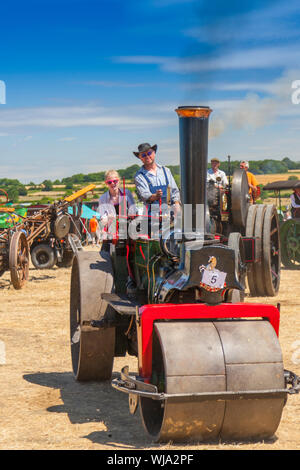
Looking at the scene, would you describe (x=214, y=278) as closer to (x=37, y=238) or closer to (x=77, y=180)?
(x=37, y=238)

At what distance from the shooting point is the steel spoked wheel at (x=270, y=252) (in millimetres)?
10031

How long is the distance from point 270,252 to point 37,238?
6.00 metres

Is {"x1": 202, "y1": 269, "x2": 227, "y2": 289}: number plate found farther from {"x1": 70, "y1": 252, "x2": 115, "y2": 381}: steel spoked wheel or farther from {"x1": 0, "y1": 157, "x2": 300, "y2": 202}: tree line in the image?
{"x1": 0, "y1": 157, "x2": 300, "y2": 202}: tree line

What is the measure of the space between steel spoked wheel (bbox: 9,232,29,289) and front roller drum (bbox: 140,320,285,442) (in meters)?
7.83

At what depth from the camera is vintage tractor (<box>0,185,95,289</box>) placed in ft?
38.7

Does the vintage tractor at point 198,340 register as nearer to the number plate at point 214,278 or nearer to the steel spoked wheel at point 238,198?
the number plate at point 214,278

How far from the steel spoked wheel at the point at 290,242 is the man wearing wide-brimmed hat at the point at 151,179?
9.10m

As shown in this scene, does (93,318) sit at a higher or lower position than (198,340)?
lower

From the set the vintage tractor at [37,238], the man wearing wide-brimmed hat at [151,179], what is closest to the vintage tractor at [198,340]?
the man wearing wide-brimmed hat at [151,179]

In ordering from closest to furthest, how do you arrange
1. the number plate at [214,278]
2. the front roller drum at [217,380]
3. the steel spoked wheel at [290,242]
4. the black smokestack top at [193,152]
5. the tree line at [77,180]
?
the front roller drum at [217,380]
the number plate at [214,278]
the black smokestack top at [193,152]
the steel spoked wheel at [290,242]
the tree line at [77,180]

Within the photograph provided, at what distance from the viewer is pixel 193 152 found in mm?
4254

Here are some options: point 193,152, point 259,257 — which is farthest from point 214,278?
point 259,257
